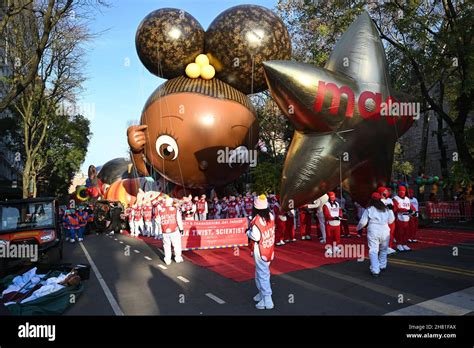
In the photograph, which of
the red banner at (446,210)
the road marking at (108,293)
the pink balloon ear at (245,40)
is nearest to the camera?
the road marking at (108,293)

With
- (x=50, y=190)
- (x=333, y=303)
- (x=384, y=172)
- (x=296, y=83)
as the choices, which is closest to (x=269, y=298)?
(x=333, y=303)

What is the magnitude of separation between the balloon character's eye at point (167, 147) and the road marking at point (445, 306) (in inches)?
350

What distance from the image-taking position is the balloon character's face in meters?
12.3

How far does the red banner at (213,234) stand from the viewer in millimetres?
10844

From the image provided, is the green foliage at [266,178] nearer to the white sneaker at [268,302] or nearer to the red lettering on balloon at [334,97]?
the red lettering on balloon at [334,97]

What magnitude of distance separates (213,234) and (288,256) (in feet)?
8.36

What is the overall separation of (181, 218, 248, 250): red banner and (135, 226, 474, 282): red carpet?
10.7 inches

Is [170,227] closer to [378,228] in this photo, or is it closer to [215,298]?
[215,298]

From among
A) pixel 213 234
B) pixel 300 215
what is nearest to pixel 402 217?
pixel 300 215

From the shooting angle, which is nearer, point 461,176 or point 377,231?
point 377,231

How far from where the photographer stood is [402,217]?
974cm

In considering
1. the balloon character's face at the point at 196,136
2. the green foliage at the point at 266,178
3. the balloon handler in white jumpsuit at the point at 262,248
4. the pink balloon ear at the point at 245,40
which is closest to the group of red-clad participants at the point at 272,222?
the balloon handler in white jumpsuit at the point at 262,248

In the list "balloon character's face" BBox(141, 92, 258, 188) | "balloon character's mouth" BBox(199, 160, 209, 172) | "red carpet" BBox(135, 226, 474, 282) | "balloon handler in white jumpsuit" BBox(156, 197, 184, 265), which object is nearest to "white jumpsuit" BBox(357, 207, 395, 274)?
"red carpet" BBox(135, 226, 474, 282)
